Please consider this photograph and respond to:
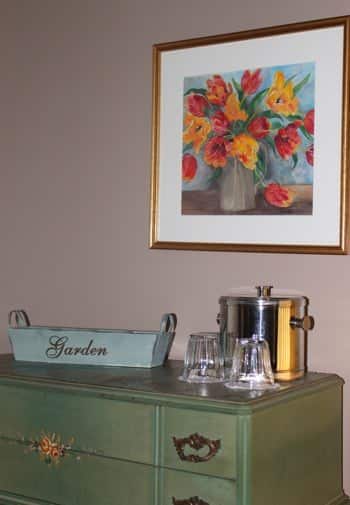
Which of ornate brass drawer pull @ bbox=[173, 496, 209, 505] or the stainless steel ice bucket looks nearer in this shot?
ornate brass drawer pull @ bbox=[173, 496, 209, 505]

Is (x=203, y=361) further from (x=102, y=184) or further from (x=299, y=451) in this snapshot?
(x=102, y=184)

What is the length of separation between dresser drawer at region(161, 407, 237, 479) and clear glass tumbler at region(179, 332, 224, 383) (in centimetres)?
20

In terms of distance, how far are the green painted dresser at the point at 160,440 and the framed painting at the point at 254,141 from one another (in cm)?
46

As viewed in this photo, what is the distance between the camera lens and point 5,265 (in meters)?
2.92

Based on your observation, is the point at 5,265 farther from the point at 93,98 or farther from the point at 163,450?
the point at 163,450

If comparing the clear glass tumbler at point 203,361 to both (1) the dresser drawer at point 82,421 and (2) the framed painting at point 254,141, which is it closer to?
(1) the dresser drawer at point 82,421

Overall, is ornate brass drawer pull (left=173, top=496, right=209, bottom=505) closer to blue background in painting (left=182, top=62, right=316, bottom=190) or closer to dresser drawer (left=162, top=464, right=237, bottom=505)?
dresser drawer (left=162, top=464, right=237, bottom=505)

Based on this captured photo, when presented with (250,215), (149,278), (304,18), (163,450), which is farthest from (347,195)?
(163,450)

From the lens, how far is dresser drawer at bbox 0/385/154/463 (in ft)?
6.34

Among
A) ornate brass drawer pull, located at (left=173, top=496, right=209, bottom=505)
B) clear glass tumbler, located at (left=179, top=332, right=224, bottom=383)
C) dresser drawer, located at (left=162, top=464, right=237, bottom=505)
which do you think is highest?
clear glass tumbler, located at (left=179, top=332, right=224, bottom=383)

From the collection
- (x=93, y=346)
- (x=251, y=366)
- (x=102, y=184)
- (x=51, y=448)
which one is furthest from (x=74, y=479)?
(x=102, y=184)

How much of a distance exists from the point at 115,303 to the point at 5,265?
0.50m

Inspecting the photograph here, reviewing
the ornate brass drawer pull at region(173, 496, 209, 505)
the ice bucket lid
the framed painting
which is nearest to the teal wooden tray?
the ice bucket lid

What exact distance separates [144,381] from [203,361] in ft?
0.51
